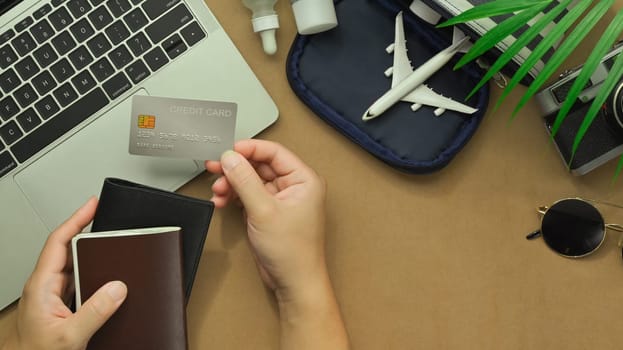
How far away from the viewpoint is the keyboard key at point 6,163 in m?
0.67

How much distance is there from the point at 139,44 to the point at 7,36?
0.16 meters

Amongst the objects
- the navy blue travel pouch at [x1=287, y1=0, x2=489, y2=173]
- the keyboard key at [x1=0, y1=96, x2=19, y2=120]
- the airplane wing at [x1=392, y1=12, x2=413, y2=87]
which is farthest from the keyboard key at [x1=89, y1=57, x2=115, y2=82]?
the airplane wing at [x1=392, y1=12, x2=413, y2=87]

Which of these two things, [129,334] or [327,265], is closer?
[129,334]

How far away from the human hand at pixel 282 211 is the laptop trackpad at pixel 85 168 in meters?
0.09

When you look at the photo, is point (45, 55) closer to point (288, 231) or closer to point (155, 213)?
point (155, 213)

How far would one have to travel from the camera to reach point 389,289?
0.73m

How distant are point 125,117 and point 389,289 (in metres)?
0.40

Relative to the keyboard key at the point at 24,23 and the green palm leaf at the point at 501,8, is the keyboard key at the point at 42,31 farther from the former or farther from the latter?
the green palm leaf at the point at 501,8

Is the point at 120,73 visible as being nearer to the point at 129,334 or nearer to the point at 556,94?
the point at 129,334

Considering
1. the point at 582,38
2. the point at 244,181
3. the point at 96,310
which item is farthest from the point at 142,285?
the point at 582,38

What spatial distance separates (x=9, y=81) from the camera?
0.67 meters

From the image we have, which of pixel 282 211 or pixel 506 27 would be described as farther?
pixel 282 211

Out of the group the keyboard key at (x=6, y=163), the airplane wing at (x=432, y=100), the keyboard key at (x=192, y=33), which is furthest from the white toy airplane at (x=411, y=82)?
the keyboard key at (x=6, y=163)

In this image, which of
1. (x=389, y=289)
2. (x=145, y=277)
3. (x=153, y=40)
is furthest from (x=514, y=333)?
(x=153, y=40)
